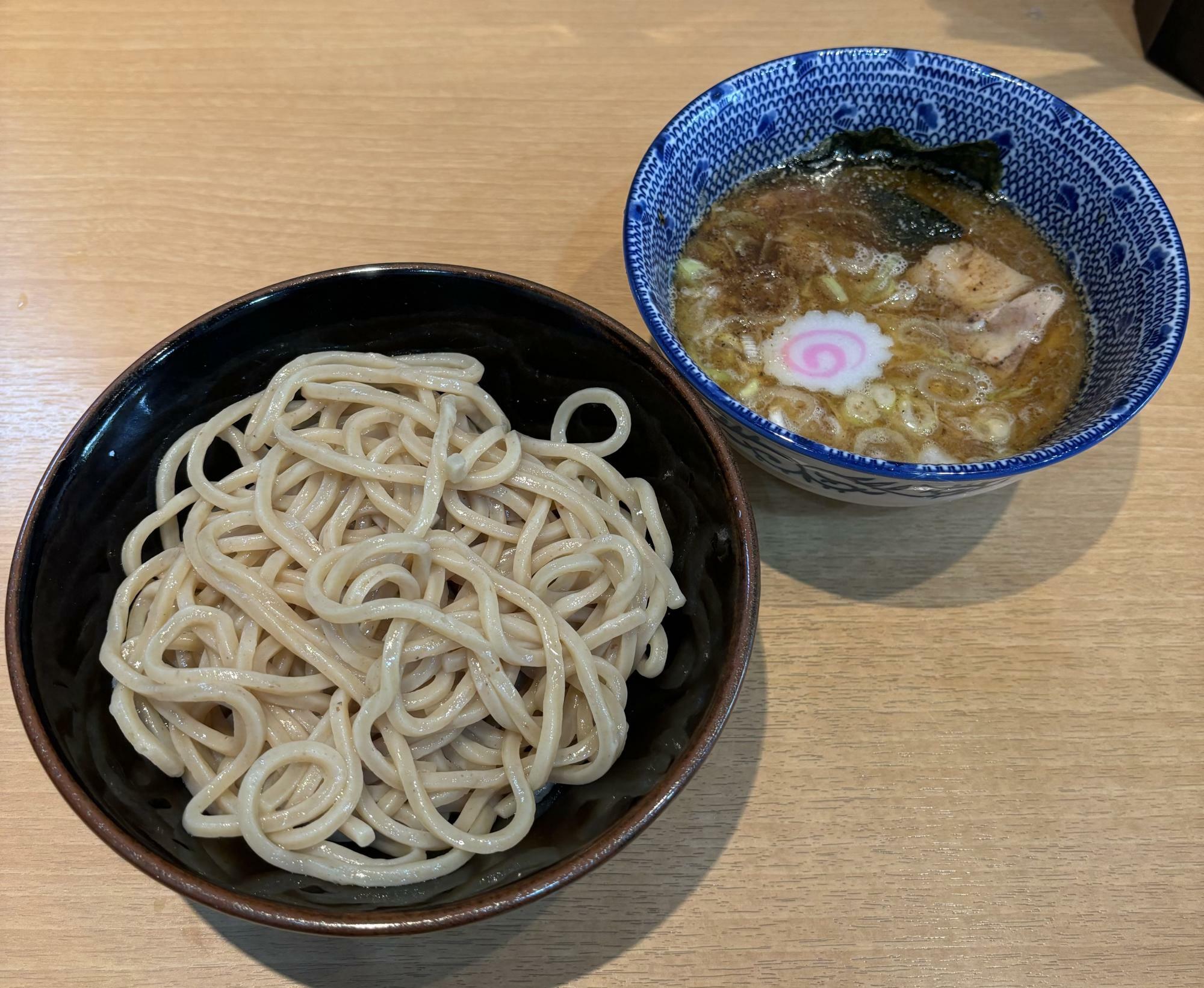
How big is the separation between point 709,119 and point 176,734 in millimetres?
1355

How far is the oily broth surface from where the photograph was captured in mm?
1486

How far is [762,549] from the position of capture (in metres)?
1.52

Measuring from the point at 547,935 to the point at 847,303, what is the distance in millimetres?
1228

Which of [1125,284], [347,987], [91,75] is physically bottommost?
[347,987]

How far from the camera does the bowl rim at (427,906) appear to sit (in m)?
0.85

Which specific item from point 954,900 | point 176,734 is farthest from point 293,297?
point 954,900

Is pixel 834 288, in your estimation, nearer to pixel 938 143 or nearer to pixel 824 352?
pixel 824 352

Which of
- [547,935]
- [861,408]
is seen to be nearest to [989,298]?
[861,408]

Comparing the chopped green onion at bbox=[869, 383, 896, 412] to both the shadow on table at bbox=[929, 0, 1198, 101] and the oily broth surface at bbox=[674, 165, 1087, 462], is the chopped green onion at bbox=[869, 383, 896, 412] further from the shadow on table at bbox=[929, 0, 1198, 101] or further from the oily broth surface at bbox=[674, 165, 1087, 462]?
the shadow on table at bbox=[929, 0, 1198, 101]

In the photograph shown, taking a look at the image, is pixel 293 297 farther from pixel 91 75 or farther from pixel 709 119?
pixel 91 75

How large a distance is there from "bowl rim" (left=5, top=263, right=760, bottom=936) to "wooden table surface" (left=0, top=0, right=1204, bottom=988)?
335 mm

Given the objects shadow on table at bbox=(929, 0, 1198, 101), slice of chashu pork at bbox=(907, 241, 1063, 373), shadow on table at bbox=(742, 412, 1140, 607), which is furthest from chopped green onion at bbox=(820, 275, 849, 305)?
shadow on table at bbox=(929, 0, 1198, 101)

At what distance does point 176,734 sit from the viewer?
42.8 inches

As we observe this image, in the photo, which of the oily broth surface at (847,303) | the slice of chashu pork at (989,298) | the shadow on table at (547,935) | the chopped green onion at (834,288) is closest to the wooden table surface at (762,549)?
the shadow on table at (547,935)
